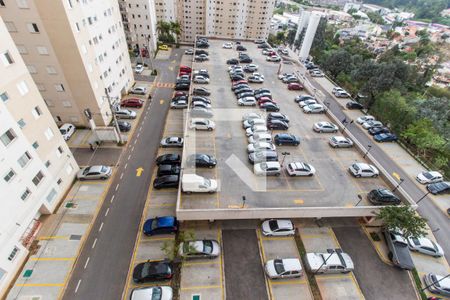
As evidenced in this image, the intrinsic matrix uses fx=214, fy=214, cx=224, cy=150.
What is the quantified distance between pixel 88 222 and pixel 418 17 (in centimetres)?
29358

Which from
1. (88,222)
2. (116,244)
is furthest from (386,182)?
(88,222)

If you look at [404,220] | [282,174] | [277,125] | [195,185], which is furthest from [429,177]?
[195,185]

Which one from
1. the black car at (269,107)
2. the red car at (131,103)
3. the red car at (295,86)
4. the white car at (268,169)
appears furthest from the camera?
the red car at (295,86)

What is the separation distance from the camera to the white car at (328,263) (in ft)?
68.4

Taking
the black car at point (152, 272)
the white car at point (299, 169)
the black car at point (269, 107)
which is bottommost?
the black car at point (152, 272)

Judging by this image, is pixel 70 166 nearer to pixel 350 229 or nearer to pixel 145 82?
pixel 145 82

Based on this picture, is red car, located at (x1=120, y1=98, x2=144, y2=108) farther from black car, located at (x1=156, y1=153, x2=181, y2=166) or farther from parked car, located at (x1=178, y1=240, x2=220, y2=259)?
parked car, located at (x1=178, y1=240, x2=220, y2=259)

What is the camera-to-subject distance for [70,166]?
27.2 m

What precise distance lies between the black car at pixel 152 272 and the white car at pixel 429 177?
38.0m

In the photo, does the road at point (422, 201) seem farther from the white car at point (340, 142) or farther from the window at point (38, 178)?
the window at point (38, 178)

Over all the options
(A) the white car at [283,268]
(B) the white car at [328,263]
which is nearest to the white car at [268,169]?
(B) the white car at [328,263]

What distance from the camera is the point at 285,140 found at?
31312 millimetres

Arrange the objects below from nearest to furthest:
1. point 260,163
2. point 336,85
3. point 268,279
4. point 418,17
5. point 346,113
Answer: point 268,279
point 260,163
point 346,113
point 336,85
point 418,17

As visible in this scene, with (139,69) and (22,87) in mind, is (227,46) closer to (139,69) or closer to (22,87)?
(139,69)
